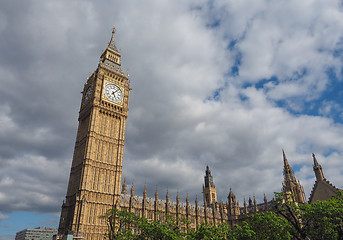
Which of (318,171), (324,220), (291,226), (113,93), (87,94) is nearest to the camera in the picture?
(324,220)

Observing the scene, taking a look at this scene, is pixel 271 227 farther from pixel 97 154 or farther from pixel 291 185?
pixel 291 185

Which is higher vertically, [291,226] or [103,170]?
[103,170]

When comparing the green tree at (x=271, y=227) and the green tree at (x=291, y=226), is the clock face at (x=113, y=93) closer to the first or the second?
the green tree at (x=291, y=226)

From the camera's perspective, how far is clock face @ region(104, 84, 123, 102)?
67.2 meters

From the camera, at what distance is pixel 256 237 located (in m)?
29.2

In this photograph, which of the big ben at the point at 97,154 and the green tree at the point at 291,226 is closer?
the green tree at the point at 291,226

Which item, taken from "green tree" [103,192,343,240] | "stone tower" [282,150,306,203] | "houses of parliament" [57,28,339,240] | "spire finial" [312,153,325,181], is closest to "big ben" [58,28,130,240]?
"houses of parliament" [57,28,339,240]

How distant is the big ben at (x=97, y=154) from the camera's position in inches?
2049

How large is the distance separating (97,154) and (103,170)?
4.14 metres

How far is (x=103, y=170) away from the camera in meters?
58.8

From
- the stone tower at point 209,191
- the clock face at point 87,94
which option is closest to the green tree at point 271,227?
the clock face at point 87,94

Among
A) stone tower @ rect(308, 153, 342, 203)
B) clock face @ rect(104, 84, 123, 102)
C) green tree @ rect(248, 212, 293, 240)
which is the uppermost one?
clock face @ rect(104, 84, 123, 102)

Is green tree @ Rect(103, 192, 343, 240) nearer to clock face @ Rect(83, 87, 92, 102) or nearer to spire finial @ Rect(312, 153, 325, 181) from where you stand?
spire finial @ Rect(312, 153, 325, 181)

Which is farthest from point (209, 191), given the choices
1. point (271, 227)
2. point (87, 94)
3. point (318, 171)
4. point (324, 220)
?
point (324, 220)
